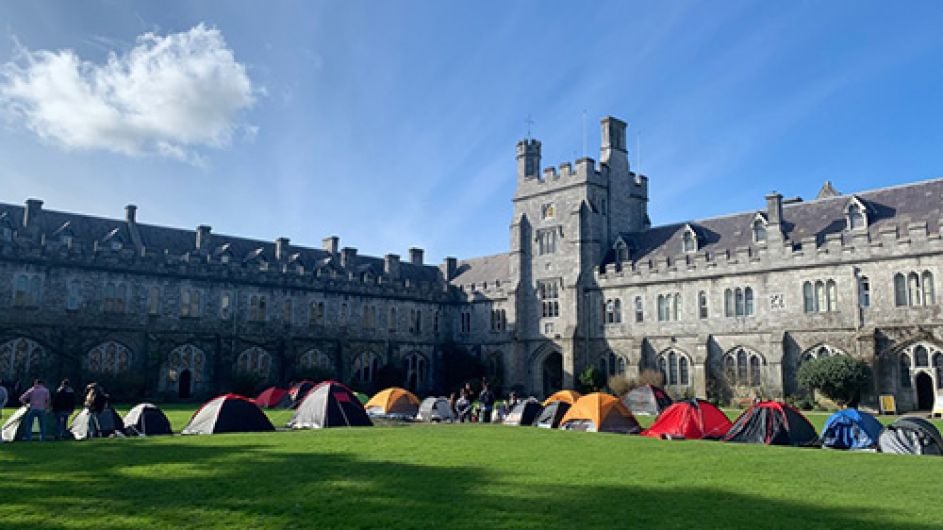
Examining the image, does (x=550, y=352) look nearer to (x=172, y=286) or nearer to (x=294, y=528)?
(x=172, y=286)

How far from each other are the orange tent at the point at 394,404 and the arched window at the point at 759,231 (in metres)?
19.1

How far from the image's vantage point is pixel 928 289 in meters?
30.3

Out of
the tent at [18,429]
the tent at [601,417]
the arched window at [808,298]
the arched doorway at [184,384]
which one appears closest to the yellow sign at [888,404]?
the arched window at [808,298]

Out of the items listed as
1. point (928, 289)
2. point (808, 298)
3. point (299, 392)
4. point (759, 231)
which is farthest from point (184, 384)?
point (928, 289)

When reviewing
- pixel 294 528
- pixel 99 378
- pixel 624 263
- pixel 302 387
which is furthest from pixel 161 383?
pixel 294 528

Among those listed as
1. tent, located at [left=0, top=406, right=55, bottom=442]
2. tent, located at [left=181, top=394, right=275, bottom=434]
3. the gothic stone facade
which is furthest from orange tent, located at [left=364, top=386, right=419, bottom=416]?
the gothic stone facade

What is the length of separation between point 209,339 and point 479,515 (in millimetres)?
33881

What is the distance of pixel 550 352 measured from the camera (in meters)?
44.5

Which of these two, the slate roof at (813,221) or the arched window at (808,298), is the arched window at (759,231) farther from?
the arched window at (808,298)

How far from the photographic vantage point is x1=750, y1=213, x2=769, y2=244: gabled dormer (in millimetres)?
36500

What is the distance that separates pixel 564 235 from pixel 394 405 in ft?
61.8

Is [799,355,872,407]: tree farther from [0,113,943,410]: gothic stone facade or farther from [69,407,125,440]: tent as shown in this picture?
[69,407,125,440]: tent

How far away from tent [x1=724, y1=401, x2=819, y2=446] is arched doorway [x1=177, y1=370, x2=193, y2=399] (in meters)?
28.9

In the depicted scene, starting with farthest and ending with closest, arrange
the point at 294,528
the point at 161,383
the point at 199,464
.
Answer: the point at 161,383, the point at 199,464, the point at 294,528
